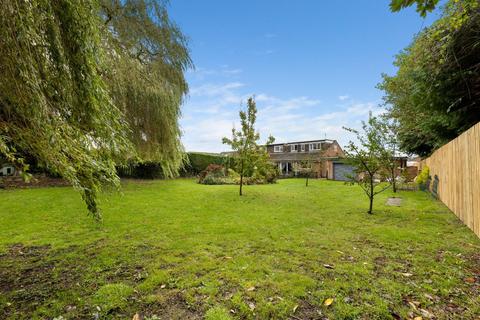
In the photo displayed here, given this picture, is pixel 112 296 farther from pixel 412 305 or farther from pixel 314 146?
pixel 314 146

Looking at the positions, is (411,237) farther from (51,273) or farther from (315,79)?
(315,79)

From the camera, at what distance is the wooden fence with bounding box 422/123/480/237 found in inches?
183

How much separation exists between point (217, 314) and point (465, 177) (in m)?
6.04

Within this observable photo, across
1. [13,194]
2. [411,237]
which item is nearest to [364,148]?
[411,237]

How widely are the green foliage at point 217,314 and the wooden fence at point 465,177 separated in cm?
494

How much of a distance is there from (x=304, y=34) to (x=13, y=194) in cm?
1358

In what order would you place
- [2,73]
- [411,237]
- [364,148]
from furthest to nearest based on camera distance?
[364,148] → [411,237] → [2,73]

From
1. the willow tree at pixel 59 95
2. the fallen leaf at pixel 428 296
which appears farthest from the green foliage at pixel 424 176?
the willow tree at pixel 59 95

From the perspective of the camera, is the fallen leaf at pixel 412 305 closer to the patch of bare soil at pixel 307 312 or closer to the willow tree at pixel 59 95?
the patch of bare soil at pixel 307 312

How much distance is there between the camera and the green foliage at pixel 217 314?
2.44 meters

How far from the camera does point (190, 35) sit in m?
11.0

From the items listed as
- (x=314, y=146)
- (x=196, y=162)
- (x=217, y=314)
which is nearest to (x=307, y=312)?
(x=217, y=314)

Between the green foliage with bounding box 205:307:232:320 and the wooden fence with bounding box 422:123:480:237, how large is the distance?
4.94m

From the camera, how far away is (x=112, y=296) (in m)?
2.81
